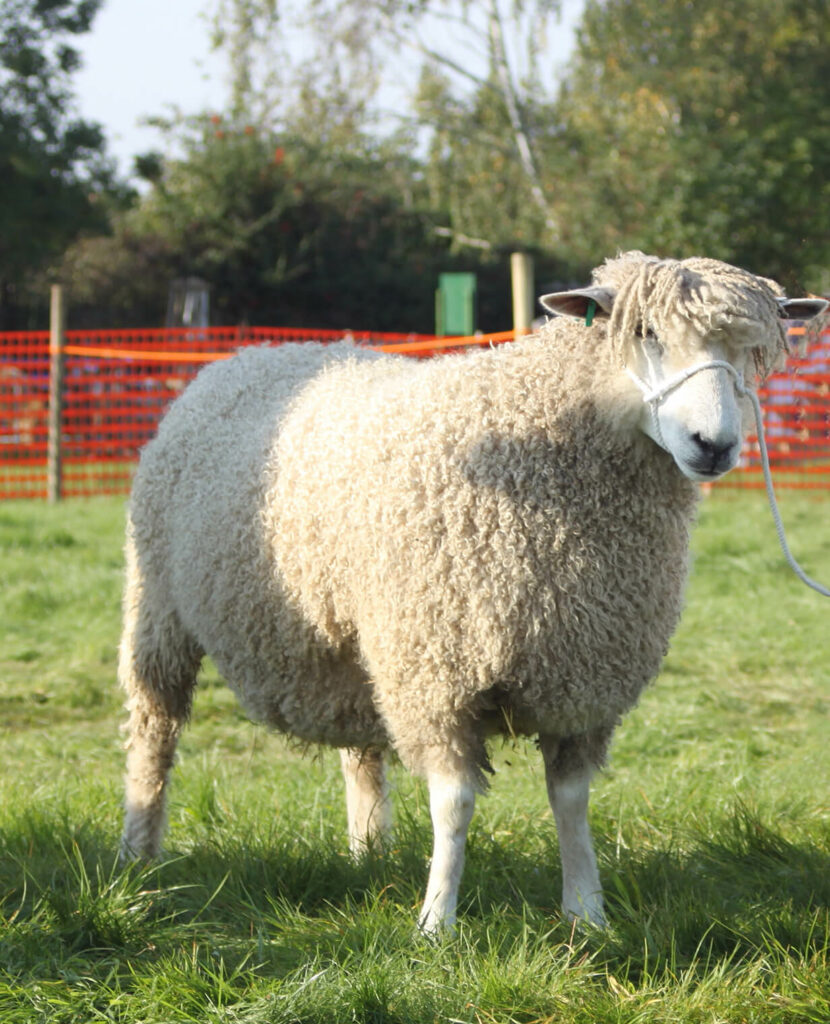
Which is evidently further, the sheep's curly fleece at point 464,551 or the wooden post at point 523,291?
the wooden post at point 523,291

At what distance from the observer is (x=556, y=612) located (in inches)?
105

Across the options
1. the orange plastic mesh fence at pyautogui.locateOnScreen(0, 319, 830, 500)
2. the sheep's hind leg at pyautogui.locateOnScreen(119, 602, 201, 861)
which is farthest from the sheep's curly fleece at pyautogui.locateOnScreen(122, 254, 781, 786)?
the orange plastic mesh fence at pyautogui.locateOnScreen(0, 319, 830, 500)

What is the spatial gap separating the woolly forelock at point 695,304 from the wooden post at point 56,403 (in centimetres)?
846

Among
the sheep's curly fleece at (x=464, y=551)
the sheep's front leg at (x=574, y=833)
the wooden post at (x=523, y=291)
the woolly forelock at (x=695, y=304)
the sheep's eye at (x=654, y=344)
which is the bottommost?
the sheep's front leg at (x=574, y=833)

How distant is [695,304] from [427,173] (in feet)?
88.7

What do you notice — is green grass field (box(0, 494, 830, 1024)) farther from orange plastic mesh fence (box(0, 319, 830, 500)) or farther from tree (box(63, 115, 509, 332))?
tree (box(63, 115, 509, 332))

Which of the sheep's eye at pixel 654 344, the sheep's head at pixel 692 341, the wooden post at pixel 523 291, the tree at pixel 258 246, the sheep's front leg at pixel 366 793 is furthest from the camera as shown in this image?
the tree at pixel 258 246

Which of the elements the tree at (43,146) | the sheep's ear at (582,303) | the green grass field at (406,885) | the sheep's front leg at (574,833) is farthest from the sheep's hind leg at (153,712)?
the tree at (43,146)

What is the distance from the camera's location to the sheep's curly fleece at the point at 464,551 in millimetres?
2676

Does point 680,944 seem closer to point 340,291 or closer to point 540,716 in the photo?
point 540,716

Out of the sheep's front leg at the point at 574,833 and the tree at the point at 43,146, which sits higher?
the tree at the point at 43,146

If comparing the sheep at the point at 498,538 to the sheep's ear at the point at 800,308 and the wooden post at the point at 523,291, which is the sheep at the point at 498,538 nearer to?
the sheep's ear at the point at 800,308

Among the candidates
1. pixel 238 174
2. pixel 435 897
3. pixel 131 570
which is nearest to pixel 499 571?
pixel 435 897

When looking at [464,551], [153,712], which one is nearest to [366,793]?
[153,712]
